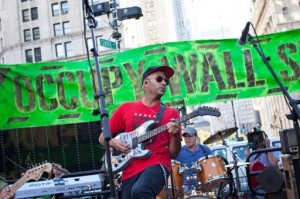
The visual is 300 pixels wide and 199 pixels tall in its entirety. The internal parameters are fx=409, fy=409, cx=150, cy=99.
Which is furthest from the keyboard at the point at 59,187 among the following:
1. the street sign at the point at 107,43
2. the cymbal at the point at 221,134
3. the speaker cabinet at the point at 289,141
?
the street sign at the point at 107,43

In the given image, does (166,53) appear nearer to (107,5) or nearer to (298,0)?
(107,5)

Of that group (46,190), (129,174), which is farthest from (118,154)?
(46,190)

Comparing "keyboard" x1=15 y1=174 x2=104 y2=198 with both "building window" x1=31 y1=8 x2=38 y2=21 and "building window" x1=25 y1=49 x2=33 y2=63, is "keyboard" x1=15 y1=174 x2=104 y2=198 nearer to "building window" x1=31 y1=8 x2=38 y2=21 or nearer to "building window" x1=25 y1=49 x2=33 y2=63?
"building window" x1=25 y1=49 x2=33 y2=63

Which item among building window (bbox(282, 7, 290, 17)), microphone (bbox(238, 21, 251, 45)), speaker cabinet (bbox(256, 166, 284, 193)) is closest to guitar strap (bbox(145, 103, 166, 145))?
microphone (bbox(238, 21, 251, 45))

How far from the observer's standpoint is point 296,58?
9.83 meters

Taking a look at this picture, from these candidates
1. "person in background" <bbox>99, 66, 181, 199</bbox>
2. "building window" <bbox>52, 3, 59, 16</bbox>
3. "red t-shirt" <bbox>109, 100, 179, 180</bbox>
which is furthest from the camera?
"building window" <bbox>52, 3, 59, 16</bbox>

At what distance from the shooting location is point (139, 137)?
5000mm

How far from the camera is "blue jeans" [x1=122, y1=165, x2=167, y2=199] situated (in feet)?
14.6

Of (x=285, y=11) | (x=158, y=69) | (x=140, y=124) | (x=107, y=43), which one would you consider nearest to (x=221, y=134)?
(x=107, y=43)

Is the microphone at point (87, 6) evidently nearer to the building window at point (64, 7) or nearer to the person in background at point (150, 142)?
the person in background at point (150, 142)

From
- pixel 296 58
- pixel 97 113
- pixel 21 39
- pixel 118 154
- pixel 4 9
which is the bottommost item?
pixel 118 154

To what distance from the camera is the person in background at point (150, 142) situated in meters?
4.60

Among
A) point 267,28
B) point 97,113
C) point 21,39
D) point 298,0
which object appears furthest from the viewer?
point 267,28

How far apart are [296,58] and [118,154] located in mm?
6258
